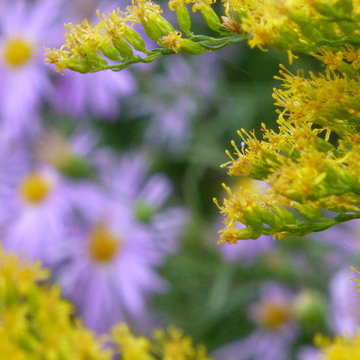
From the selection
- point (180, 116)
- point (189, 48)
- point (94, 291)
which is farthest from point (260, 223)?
point (180, 116)

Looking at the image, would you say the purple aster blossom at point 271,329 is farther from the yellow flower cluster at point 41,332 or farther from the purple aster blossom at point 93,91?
the yellow flower cluster at point 41,332

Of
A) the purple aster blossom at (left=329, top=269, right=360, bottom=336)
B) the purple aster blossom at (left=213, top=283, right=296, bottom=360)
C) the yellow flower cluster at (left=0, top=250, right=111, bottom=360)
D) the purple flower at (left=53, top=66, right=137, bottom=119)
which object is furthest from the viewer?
the purple flower at (left=53, top=66, right=137, bottom=119)

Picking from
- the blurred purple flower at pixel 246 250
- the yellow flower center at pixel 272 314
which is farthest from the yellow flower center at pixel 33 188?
the yellow flower center at pixel 272 314

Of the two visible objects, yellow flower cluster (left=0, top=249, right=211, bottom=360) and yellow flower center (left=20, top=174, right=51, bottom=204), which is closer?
yellow flower cluster (left=0, top=249, right=211, bottom=360)

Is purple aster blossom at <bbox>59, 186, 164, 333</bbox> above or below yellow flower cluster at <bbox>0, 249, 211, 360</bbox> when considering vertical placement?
below

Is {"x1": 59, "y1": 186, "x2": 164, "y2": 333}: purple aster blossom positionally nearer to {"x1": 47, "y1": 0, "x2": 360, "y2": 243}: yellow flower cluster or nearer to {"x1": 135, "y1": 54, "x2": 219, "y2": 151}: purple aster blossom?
{"x1": 135, "y1": 54, "x2": 219, "y2": 151}: purple aster blossom

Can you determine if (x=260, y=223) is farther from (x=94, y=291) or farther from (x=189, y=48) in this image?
(x=94, y=291)

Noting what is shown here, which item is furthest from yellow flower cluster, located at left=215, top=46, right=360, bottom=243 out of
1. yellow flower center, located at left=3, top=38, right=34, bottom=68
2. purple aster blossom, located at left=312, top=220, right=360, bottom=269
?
yellow flower center, located at left=3, top=38, right=34, bottom=68
